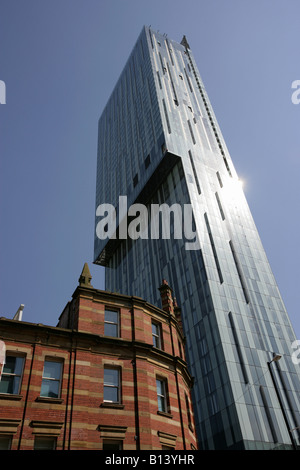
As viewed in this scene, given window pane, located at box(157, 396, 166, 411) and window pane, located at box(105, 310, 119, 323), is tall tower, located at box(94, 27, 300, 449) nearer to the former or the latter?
window pane, located at box(157, 396, 166, 411)

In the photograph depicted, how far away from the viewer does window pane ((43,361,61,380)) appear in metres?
19.9

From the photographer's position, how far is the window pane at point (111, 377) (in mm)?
20922

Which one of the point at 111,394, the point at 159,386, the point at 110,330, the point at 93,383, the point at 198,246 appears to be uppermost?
the point at 198,246

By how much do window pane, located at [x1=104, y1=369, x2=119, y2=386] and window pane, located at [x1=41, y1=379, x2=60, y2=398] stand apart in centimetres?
272

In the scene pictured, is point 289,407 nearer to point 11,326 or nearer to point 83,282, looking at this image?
point 83,282

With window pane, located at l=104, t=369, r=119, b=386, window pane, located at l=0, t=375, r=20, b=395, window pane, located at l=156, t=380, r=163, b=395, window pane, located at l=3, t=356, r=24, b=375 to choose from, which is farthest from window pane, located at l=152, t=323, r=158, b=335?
window pane, located at l=0, t=375, r=20, b=395

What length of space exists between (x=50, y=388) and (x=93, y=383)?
2263mm

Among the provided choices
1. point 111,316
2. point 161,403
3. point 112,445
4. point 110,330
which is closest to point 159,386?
point 161,403

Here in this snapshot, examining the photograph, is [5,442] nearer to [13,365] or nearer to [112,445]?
[13,365]

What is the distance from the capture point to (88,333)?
69.9 feet
